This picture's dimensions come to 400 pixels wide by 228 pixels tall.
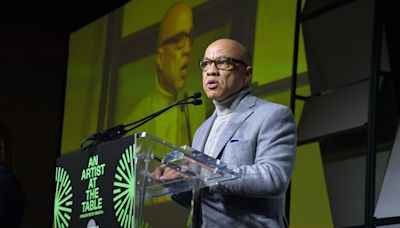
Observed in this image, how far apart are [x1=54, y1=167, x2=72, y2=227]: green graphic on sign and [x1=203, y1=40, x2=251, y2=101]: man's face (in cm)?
50

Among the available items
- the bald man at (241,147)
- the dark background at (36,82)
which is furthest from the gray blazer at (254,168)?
the dark background at (36,82)

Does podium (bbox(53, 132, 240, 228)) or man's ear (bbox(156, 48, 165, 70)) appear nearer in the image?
podium (bbox(53, 132, 240, 228))

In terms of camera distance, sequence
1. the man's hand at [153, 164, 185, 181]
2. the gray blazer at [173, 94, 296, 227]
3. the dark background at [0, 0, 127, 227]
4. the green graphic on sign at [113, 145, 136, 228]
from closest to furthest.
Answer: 1. the green graphic on sign at [113, 145, 136, 228]
2. the man's hand at [153, 164, 185, 181]
3. the gray blazer at [173, 94, 296, 227]
4. the dark background at [0, 0, 127, 227]

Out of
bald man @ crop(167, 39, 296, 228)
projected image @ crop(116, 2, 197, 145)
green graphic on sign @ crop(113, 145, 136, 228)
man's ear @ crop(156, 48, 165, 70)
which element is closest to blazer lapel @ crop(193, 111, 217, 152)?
bald man @ crop(167, 39, 296, 228)

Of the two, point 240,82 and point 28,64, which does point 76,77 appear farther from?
point 240,82

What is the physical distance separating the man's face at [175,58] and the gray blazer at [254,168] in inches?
96.7

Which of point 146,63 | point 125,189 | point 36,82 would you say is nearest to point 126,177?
point 125,189

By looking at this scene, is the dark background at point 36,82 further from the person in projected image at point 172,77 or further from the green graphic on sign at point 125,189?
the green graphic on sign at point 125,189

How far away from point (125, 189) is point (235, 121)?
0.52 m

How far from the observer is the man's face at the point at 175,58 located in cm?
491

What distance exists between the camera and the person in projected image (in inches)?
191

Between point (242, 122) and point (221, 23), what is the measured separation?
2272 mm

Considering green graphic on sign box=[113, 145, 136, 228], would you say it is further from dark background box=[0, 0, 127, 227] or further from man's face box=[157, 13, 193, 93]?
dark background box=[0, 0, 127, 227]

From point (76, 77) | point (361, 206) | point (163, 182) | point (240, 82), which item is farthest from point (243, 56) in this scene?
point (76, 77)
